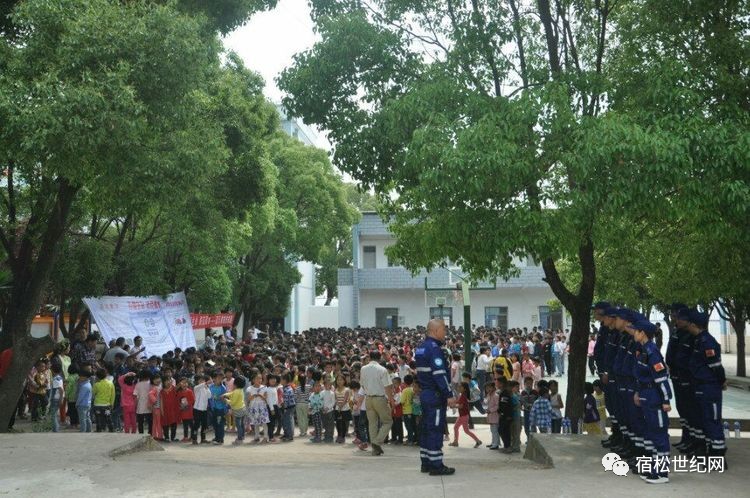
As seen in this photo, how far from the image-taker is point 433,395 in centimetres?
882

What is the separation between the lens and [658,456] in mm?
7566

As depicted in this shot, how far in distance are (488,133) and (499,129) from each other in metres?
0.16

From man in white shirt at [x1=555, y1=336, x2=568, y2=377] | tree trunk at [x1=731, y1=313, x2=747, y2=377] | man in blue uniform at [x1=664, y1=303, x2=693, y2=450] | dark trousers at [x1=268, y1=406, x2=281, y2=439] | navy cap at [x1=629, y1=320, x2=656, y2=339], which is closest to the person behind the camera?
navy cap at [x1=629, y1=320, x2=656, y2=339]

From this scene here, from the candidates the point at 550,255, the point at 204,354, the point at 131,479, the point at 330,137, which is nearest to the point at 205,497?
the point at 131,479

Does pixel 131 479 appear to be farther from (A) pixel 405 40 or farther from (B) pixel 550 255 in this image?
(A) pixel 405 40

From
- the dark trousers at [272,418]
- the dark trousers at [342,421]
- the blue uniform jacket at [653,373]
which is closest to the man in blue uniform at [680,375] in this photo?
the blue uniform jacket at [653,373]

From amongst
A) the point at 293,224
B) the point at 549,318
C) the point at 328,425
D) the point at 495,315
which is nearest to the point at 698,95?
the point at 328,425

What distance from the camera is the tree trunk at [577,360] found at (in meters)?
12.3

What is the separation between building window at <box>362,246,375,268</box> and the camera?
165 ft

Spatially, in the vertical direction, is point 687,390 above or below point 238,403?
above

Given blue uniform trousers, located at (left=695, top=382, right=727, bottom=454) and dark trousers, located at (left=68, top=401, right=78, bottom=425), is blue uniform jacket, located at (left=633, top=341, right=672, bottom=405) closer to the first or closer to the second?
blue uniform trousers, located at (left=695, top=382, right=727, bottom=454)

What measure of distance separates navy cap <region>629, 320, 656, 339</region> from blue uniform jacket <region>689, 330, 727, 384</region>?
889 mm

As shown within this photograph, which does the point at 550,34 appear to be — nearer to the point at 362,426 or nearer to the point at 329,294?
the point at 362,426

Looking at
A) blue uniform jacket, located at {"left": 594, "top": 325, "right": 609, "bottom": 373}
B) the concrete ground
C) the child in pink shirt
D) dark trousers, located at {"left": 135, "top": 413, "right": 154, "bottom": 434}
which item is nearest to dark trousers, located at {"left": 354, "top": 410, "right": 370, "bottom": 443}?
the concrete ground
